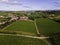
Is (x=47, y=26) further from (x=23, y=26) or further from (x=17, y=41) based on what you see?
(x=17, y=41)

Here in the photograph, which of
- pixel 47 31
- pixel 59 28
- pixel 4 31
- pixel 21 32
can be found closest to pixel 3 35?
pixel 4 31

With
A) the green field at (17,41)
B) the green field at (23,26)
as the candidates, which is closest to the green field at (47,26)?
the green field at (23,26)

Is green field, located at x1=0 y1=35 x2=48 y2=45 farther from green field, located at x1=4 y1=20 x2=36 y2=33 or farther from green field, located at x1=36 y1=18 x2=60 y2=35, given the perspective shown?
green field, located at x1=36 y1=18 x2=60 y2=35

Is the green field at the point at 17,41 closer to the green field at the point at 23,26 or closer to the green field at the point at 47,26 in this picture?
the green field at the point at 23,26

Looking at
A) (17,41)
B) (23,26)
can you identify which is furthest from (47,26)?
(17,41)

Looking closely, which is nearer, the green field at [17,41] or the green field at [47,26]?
the green field at [17,41]
